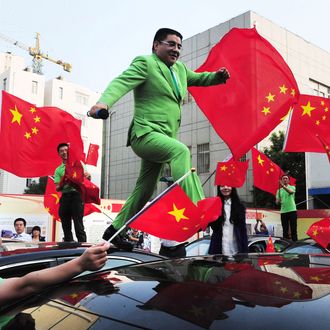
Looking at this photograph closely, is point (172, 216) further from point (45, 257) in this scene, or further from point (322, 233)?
point (322, 233)

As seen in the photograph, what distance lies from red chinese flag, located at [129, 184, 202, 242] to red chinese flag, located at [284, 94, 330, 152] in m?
2.48

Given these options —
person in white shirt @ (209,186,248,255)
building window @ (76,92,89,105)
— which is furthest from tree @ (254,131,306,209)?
building window @ (76,92,89,105)

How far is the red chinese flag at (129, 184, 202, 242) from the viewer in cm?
314

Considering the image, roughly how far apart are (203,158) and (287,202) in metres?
22.7

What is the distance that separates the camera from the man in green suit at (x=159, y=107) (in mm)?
3357

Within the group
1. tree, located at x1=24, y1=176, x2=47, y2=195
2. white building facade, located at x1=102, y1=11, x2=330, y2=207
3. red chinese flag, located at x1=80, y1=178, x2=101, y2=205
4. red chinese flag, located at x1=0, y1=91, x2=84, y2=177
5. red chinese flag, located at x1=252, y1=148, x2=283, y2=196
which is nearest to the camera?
red chinese flag, located at x1=80, y1=178, x2=101, y2=205

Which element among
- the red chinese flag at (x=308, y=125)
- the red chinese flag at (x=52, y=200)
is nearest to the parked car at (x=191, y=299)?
the red chinese flag at (x=308, y=125)

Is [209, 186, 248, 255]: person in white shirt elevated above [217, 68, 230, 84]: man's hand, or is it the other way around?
[217, 68, 230, 84]: man's hand

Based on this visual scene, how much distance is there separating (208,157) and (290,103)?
2667 centimetres

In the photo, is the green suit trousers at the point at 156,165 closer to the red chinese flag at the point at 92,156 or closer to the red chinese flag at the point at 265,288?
the red chinese flag at the point at 265,288

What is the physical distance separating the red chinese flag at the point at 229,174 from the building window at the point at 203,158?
1023 inches

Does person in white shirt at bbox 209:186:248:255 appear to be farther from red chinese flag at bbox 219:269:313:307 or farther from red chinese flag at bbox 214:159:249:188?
red chinese flag at bbox 219:269:313:307

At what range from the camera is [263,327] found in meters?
1.05

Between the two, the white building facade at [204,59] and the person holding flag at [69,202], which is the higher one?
the white building facade at [204,59]
